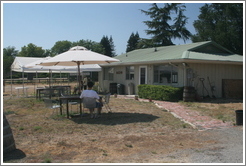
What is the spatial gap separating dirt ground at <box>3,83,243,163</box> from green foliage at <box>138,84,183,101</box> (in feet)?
16.7

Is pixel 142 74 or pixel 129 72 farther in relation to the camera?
pixel 129 72

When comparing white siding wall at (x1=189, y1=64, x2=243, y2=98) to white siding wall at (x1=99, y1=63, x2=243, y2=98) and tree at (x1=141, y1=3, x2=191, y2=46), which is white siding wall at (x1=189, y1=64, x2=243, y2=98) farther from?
tree at (x1=141, y1=3, x2=191, y2=46)

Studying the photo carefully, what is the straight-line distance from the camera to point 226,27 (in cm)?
3039

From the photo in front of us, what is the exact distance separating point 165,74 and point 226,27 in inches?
687

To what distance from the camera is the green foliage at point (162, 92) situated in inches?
575

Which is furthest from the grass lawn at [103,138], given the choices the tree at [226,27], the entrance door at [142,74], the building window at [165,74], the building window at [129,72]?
the tree at [226,27]

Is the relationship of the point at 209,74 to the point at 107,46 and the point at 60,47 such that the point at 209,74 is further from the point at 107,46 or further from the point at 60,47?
the point at 60,47

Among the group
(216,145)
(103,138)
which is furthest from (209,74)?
(103,138)

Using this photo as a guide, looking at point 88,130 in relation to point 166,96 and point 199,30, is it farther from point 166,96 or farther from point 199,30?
point 199,30

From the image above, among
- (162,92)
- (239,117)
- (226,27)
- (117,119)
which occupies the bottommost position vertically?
(117,119)

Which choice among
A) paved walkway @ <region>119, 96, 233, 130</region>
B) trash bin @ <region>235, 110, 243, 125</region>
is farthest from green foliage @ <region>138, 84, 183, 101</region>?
trash bin @ <region>235, 110, 243, 125</region>

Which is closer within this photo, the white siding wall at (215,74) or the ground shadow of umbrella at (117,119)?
the ground shadow of umbrella at (117,119)

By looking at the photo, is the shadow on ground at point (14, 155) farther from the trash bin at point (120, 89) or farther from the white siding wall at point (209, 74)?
the trash bin at point (120, 89)

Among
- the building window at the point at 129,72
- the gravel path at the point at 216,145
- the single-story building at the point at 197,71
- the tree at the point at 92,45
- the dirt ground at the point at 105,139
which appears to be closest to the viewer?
the gravel path at the point at 216,145
